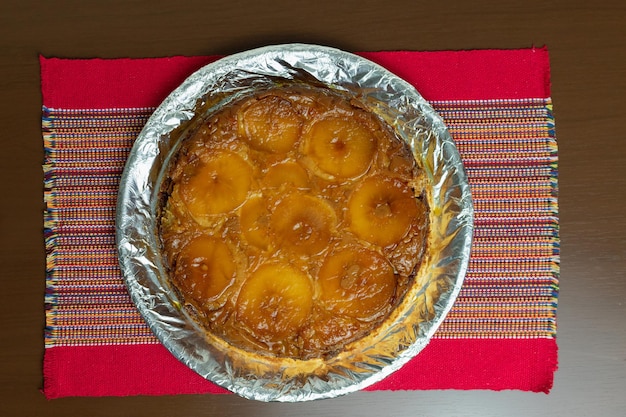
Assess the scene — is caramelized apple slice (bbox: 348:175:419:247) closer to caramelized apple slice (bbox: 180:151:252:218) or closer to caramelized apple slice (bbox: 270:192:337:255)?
caramelized apple slice (bbox: 270:192:337:255)

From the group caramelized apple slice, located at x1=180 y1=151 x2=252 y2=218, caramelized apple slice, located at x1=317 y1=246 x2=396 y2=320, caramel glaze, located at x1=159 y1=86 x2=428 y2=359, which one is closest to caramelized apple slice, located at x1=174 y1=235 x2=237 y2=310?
caramel glaze, located at x1=159 y1=86 x2=428 y2=359

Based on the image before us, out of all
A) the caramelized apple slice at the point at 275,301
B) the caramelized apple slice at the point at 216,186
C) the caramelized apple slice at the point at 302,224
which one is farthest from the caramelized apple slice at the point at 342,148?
the caramelized apple slice at the point at 275,301

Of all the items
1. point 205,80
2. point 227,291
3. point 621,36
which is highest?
point 621,36

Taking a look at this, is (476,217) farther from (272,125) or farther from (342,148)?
(272,125)

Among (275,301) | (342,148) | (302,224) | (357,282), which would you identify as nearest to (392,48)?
(342,148)

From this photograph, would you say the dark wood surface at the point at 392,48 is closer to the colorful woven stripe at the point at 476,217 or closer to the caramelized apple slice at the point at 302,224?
the colorful woven stripe at the point at 476,217

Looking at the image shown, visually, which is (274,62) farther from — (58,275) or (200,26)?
(58,275)

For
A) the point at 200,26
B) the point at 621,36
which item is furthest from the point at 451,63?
the point at 200,26
